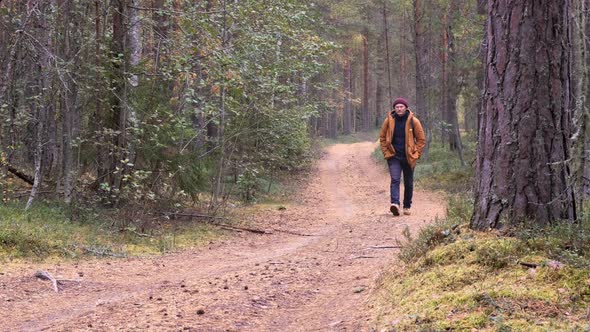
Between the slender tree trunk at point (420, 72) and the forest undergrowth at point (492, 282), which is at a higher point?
the slender tree trunk at point (420, 72)

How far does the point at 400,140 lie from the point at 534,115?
219 inches

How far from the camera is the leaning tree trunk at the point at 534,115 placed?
4.00 meters

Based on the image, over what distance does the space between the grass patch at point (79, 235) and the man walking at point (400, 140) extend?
3.58m

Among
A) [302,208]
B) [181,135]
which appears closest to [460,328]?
[181,135]

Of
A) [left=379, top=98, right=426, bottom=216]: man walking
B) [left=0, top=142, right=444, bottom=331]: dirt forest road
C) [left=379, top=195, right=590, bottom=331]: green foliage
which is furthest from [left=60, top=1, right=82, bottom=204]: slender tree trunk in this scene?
[left=379, top=195, right=590, bottom=331]: green foliage

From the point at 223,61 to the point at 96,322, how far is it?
5572mm

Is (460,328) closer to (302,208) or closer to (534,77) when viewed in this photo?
(534,77)

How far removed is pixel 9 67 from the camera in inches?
359

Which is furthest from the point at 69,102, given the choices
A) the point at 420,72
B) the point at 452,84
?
the point at 420,72

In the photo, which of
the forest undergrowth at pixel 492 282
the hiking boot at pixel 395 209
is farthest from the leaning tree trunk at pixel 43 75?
the forest undergrowth at pixel 492 282

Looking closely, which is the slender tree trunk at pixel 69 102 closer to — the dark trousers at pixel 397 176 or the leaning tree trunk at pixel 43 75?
the leaning tree trunk at pixel 43 75

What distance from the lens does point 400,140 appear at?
9578 mm

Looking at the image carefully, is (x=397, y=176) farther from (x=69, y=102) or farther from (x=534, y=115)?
(x=69, y=102)

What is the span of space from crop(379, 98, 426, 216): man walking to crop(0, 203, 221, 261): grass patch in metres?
3.58
